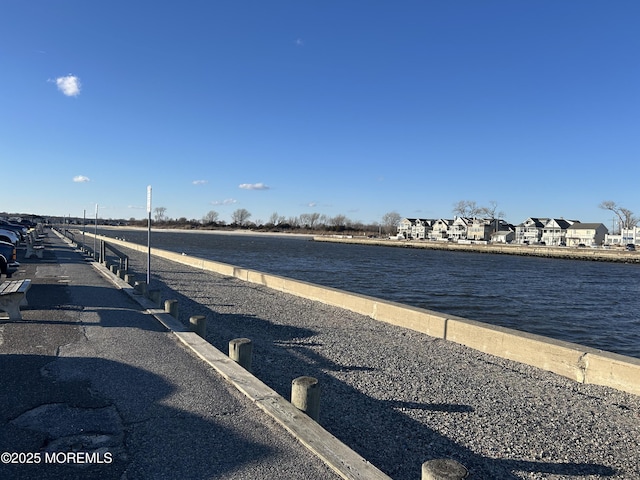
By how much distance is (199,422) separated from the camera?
4.16m

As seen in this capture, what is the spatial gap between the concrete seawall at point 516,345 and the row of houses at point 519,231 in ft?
367

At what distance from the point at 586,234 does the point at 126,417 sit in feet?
402

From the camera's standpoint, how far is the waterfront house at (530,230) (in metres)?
119

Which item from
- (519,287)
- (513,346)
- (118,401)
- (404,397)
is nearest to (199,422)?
(118,401)

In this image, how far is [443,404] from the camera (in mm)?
5348

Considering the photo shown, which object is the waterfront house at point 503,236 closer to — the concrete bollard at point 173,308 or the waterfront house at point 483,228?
the waterfront house at point 483,228

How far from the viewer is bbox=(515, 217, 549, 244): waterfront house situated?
119 m

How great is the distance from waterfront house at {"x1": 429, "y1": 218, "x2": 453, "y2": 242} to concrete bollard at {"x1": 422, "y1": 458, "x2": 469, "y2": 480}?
468ft

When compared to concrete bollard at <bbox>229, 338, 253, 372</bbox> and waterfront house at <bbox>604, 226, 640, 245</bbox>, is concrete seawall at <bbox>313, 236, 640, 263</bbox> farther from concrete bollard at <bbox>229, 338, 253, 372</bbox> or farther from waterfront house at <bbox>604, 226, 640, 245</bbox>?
concrete bollard at <bbox>229, 338, 253, 372</bbox>

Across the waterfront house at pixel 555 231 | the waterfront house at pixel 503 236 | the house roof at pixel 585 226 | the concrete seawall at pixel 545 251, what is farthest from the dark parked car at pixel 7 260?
the waterfront house at pixel 503 236

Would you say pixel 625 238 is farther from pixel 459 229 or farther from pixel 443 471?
pixel 443 471

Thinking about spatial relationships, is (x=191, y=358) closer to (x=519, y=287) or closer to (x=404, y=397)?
(x=404, y=397)

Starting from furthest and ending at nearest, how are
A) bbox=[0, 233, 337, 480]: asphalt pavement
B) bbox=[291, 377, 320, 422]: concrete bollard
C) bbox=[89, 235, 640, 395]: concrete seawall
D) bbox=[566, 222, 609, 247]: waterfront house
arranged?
bbox=[566, 222, 609, 247]: waterfront house
bbox=[89, 235, 640, 395]: concrete seawall
bbox=[291, 377, 320, 422]: concrete bollard
bbox=[0, 233, 337, 480]: asphalt pavement

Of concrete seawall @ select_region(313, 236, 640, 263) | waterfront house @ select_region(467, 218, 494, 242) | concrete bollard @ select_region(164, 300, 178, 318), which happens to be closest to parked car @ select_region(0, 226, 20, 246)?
concrete bollard @ select_region(164, 300, 178, 318)
